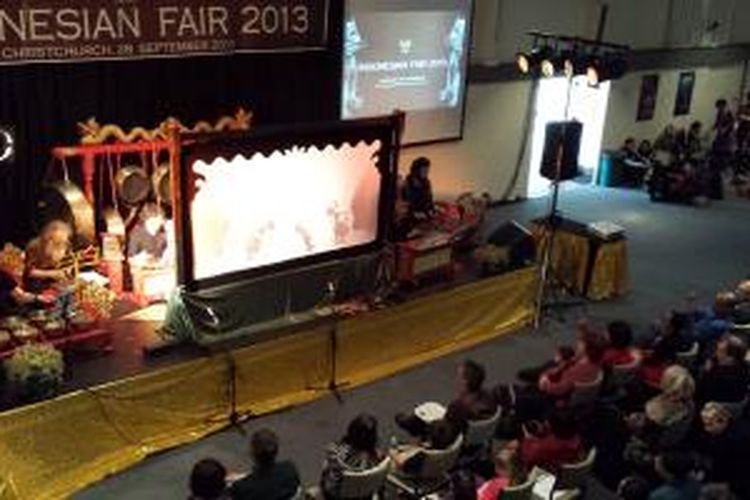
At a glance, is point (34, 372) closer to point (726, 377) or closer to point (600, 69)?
point (726, 377)

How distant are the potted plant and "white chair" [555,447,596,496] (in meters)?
3.38

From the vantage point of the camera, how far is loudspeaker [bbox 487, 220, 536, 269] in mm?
9320

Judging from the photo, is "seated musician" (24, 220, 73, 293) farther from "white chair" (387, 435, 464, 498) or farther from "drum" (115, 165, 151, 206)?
"white chair" (387, 435, 464, 498)

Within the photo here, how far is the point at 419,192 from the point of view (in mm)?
9977

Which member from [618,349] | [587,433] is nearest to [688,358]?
[618,349]

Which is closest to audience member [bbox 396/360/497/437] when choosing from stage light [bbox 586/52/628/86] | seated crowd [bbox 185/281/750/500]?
seated crowd [bbox 185/281/750/500]

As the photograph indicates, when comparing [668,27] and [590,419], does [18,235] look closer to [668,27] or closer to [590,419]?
[590,419]

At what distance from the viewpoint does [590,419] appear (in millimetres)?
6027

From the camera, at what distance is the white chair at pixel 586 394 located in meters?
6.31

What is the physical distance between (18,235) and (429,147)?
529cm

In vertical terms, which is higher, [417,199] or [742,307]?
[417,199]

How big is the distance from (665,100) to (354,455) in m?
12.4

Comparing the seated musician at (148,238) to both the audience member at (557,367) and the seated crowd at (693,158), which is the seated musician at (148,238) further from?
the seated crowd at (693,158)

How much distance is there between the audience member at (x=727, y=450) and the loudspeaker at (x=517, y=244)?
3.71m
